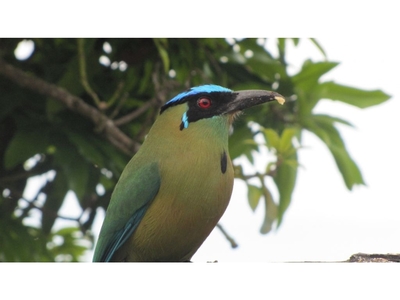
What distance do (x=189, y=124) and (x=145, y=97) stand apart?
1197 mm

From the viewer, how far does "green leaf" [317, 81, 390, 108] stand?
9.71ft

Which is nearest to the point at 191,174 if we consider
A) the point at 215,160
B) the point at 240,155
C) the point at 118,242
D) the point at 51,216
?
the point at 215,160

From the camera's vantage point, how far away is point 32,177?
10.3ft

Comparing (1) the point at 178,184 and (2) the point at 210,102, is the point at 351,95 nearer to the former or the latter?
(2) the point at 210,102

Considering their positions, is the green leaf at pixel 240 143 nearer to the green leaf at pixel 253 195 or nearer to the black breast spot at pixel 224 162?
the green leaf at pixel 253 195

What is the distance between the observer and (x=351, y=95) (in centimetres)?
305

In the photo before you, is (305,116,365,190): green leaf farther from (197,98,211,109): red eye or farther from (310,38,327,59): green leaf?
(197,98,211,109): red eye

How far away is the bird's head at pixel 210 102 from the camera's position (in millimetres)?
2061

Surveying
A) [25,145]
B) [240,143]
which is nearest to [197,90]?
[240,143]

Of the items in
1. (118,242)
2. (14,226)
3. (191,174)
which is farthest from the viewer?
(14,226)

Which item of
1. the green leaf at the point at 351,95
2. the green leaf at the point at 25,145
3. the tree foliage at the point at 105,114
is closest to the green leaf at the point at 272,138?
the tree foliage at the point at 105,114

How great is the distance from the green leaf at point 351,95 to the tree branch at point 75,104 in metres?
0.83

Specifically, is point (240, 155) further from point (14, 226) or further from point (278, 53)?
point (14, 226)

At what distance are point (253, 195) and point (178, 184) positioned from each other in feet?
2.75
